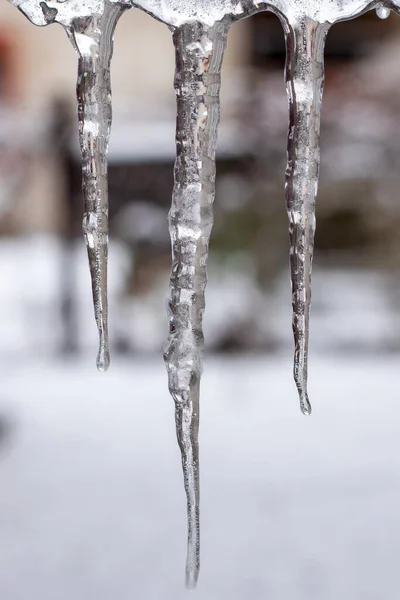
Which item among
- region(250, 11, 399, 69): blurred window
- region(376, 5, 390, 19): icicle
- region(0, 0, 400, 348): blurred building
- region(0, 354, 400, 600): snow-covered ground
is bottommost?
region(0, 354, 400, 600): snow-covered ground

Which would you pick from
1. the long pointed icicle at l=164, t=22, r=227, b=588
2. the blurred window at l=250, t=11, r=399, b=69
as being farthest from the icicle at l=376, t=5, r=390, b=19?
the blurred window at l=250, t=11, r=399, b=69

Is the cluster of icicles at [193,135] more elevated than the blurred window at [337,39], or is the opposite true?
the blurred window at [337,39]

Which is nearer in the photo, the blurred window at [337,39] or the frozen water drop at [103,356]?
the frozen water drop at [103,356]

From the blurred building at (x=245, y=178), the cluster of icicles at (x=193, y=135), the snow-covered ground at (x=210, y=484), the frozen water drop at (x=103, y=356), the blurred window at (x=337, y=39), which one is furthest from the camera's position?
the blurred window at (x=337, y=39)

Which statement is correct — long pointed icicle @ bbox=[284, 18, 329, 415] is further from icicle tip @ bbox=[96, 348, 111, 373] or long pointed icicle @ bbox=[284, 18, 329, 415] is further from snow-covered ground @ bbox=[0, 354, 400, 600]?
snow-covered ground @ bbox=[0, 354, 400, 600]

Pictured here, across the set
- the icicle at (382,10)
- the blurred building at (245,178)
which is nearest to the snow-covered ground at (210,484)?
the blurred building at (245,178)

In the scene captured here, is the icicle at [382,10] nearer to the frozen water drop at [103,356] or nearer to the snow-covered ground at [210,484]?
the frozen water drop at [103,356]

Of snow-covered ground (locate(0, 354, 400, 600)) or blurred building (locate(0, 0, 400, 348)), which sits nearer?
snow-covered ground (locate(0, 354, 400, 600))

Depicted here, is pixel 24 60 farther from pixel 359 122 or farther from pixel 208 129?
pixel 208 129

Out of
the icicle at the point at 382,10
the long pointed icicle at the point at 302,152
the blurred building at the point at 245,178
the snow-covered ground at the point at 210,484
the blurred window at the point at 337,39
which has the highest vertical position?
the blurred window at the point at 337,39
